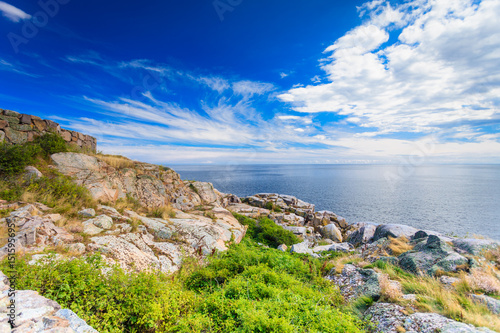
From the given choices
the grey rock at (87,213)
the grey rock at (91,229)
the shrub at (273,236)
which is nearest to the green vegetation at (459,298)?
the grey rock at (91,229)

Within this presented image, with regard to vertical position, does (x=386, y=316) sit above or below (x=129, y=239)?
below

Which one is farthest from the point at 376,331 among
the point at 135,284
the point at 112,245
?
the point at 112,245

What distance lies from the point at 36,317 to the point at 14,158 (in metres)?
13.2

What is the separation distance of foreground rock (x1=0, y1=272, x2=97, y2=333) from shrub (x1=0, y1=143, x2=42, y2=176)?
36.4 feet

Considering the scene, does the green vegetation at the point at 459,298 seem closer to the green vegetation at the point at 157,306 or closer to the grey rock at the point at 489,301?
the grey rock at the point at 489,301

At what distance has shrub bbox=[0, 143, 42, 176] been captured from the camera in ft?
37.0

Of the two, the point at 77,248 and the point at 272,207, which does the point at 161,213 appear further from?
the point at 272,207

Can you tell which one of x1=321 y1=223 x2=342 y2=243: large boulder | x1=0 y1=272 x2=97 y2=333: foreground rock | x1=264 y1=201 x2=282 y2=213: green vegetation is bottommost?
x1=321 y1=223 x2=342 y2=243: large boulder

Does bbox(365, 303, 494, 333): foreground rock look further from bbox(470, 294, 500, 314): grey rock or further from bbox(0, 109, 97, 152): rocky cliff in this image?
bbox(0, 109, 97, 152): rocky cliff

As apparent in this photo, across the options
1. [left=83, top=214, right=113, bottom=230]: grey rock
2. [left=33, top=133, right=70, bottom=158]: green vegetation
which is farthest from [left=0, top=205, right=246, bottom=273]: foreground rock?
[left=33, top=133, right=70, bottom=158]: green vegetation

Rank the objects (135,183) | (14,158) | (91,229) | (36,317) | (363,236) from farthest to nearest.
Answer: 1. (363,236)
2. (135,183)
3. (14,158)
4. (91,229)
5. (36,317)

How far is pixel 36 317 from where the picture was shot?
3.50 meters

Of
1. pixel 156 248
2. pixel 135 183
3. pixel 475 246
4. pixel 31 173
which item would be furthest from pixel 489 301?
pixel 135 183

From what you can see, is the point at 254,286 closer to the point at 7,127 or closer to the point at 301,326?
the point at 301,326
